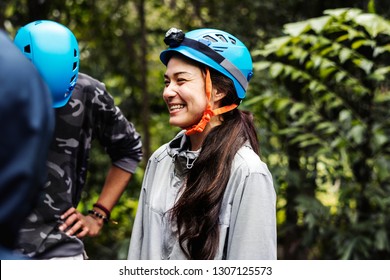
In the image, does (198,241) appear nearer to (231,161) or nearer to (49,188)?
(231,161)

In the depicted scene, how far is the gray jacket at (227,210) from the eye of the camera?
8.77ft

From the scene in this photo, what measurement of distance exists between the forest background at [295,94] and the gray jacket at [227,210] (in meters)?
1.95

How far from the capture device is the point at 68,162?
3434mm

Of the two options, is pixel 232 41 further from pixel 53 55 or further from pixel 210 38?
pixel 53 55

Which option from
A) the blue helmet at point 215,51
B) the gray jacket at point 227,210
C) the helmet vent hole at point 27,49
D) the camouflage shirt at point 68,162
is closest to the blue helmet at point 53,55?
the helmet vent hole at point 27,49

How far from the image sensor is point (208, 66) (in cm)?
297

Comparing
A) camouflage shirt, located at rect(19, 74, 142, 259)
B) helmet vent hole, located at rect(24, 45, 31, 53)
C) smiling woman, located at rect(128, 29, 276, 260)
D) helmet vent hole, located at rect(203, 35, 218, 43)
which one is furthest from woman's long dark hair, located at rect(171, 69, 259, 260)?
helmet vent hole, located at rect(24, 45, 31, 53)

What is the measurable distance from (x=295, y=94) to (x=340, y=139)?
1.30 m

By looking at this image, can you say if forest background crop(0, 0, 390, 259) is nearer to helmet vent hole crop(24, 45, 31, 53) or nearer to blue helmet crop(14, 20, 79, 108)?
blue helmet crop(14, 20, 79, 108)

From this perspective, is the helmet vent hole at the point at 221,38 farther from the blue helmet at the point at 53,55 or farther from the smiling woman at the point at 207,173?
the blue helmet at the point at 53,55

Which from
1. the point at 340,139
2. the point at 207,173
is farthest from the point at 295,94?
the point at 207,173

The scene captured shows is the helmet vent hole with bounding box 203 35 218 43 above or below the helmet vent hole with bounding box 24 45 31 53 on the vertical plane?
above

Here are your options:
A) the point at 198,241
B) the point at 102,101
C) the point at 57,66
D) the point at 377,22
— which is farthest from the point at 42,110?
the point at 377,22

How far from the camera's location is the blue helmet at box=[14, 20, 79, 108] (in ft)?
10.7
